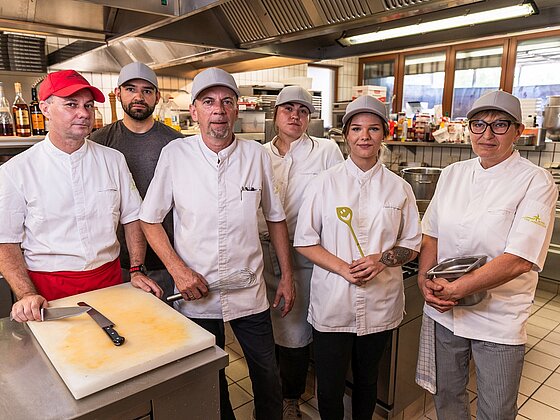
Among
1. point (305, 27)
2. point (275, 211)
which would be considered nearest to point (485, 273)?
point (275, 211)

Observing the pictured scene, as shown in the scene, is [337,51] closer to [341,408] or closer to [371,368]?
A: [371,368]

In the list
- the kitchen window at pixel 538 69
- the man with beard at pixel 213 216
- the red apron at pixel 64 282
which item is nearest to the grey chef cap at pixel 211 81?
the man with beard at pixel 213 216

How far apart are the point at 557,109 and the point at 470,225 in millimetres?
3151

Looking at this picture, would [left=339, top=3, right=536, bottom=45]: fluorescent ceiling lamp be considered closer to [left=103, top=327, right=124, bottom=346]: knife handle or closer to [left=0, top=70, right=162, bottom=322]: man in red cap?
[left=0, top=70, right=162, bottom=322]: man in red cap

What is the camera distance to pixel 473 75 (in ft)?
19.0

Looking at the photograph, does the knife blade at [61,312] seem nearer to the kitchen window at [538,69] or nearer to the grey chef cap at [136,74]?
the grey chef cap at [136,74]

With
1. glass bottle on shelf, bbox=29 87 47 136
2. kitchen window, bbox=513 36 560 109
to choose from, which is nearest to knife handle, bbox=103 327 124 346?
glass bottle on shelf, bbox=29 87 47 136

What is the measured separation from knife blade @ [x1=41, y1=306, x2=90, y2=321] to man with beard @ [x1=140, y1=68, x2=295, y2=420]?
407mm

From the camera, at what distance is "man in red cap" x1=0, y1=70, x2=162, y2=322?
4.38ft

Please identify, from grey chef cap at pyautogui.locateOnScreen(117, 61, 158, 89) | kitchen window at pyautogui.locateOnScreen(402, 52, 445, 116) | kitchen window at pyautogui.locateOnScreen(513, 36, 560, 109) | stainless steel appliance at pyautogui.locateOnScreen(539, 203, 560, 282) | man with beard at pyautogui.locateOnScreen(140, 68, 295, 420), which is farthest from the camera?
kitchen window at pyautogui.locateOnScreen(402, 52, 445, 116)

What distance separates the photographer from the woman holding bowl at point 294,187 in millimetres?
1951

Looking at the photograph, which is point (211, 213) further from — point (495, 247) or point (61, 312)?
point (495, 247)

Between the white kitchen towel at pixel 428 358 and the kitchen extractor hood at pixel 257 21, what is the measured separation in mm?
1114

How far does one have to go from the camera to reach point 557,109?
151 inches
